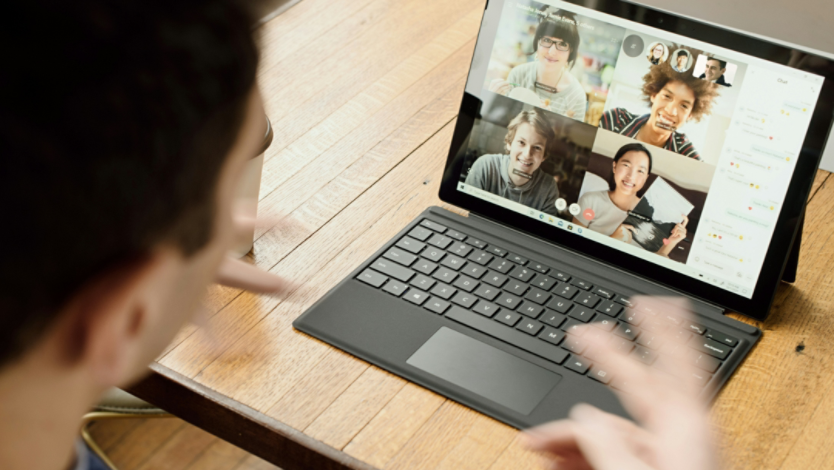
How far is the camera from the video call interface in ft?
3.03

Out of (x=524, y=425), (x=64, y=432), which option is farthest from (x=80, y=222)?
(x=524, y=425)

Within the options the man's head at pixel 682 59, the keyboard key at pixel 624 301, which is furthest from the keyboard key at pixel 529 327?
the man's head at pixel 682 59

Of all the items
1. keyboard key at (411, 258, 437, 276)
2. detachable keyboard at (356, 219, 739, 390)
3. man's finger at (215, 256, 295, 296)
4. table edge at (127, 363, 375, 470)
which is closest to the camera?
man's finger at (215, 256, 295, 296)

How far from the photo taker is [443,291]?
97 cm

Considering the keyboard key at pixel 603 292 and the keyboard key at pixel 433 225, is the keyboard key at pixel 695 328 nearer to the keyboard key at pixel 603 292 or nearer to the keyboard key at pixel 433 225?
the keyboard key at pixel 603 292

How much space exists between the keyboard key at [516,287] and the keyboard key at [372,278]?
0.14 m

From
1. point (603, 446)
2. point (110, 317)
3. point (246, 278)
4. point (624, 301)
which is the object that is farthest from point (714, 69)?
point (110, 317)

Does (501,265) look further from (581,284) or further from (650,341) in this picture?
(650,341)

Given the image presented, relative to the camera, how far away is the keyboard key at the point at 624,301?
0.96 meters

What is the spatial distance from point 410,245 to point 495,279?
0.12m

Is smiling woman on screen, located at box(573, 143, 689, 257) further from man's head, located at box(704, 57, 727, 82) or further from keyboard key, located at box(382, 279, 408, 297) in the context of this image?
keyboard key, located at box(382, 279, 408, 297)

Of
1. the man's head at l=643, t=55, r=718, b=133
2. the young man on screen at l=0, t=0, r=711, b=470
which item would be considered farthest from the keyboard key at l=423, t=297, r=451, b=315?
the young man on screen at l=0, t=0, r=711, b=470

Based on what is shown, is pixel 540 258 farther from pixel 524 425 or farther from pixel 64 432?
pixel 64 432

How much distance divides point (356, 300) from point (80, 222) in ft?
2.12
